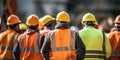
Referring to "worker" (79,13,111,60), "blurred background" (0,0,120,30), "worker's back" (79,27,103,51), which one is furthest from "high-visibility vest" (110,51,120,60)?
"blurred background" (0,0,120,30)

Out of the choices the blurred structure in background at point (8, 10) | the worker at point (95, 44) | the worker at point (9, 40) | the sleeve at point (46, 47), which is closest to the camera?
the sleeve at point (46, 47)

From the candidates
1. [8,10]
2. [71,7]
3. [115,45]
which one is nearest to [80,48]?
[115,45]

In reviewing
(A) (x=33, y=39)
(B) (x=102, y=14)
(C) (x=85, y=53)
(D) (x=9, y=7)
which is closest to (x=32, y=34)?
(A) (x=33, y=39)

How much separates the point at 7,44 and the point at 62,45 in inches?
88.7

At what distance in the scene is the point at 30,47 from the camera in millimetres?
20156

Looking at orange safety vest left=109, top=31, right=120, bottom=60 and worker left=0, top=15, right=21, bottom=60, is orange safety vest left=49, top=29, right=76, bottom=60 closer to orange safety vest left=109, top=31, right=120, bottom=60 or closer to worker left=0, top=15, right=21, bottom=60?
worker left=0, top=15, right=21, bottom=60

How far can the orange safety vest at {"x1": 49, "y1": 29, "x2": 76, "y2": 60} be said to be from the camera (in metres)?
19.2

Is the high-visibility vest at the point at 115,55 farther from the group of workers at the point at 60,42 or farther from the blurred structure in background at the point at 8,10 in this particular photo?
the blurred structure in background at the point at 8,10

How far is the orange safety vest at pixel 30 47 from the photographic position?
20.1 metres

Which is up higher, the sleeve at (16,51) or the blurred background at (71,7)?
the blurred background at (71,7)

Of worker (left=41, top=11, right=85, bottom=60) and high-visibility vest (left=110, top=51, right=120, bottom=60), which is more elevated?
worker (left=41, top=11, right=85, bottom=60)

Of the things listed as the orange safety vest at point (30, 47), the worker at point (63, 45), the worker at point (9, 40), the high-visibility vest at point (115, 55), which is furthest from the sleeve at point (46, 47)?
the high-visibility vest at point (115, 55)

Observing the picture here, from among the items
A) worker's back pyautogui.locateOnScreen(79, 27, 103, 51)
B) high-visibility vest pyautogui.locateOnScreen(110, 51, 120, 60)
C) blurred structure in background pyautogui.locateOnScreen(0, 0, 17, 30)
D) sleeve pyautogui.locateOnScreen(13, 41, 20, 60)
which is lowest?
high-visibility vest pyautogui.locateOnScreen(110, 51, 120, 60)

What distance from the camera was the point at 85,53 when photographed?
19.9 metres
